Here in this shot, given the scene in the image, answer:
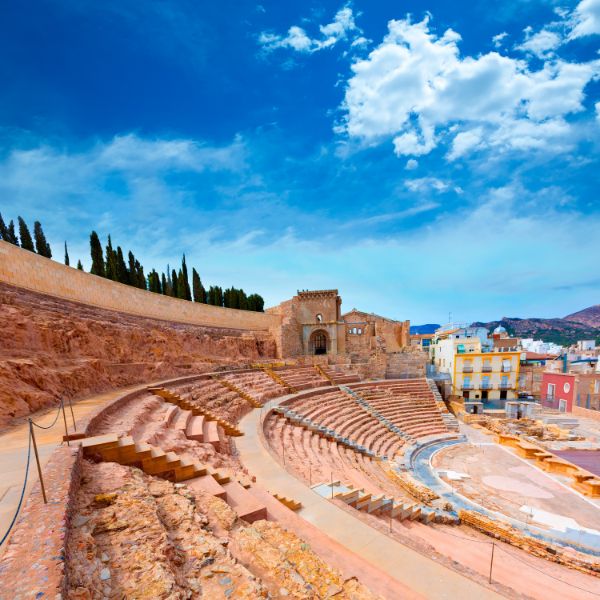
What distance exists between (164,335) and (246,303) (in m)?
17.4

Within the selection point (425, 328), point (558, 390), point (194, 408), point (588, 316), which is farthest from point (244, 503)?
point (588, 316)

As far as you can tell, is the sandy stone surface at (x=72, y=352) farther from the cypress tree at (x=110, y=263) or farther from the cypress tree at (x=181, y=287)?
the cypress tree at (x=181, y=287)

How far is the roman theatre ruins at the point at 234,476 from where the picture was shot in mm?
3064

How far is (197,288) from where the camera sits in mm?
30781

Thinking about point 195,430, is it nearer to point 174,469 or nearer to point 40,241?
point 174,469

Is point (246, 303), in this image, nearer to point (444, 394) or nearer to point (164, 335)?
point (164, 335)

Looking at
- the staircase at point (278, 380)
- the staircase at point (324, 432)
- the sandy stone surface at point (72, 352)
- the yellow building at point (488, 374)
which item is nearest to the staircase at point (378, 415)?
the staircase at point (324, 432)

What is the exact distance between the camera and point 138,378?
13195 millimetres

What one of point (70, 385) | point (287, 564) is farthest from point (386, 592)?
point (70, 385)

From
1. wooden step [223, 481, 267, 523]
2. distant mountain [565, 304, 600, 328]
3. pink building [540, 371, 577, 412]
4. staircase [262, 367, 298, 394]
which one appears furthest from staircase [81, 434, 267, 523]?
distant mountain [565, 304, 600, 328]

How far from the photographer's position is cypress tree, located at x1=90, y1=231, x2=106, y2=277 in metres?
22.7

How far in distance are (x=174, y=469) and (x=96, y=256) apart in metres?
22.9

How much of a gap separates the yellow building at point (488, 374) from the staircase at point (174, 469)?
27.7 meters

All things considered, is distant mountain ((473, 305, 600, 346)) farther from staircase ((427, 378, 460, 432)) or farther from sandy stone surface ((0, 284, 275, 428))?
sandy stone surface ((0, 284, 275, 428))
